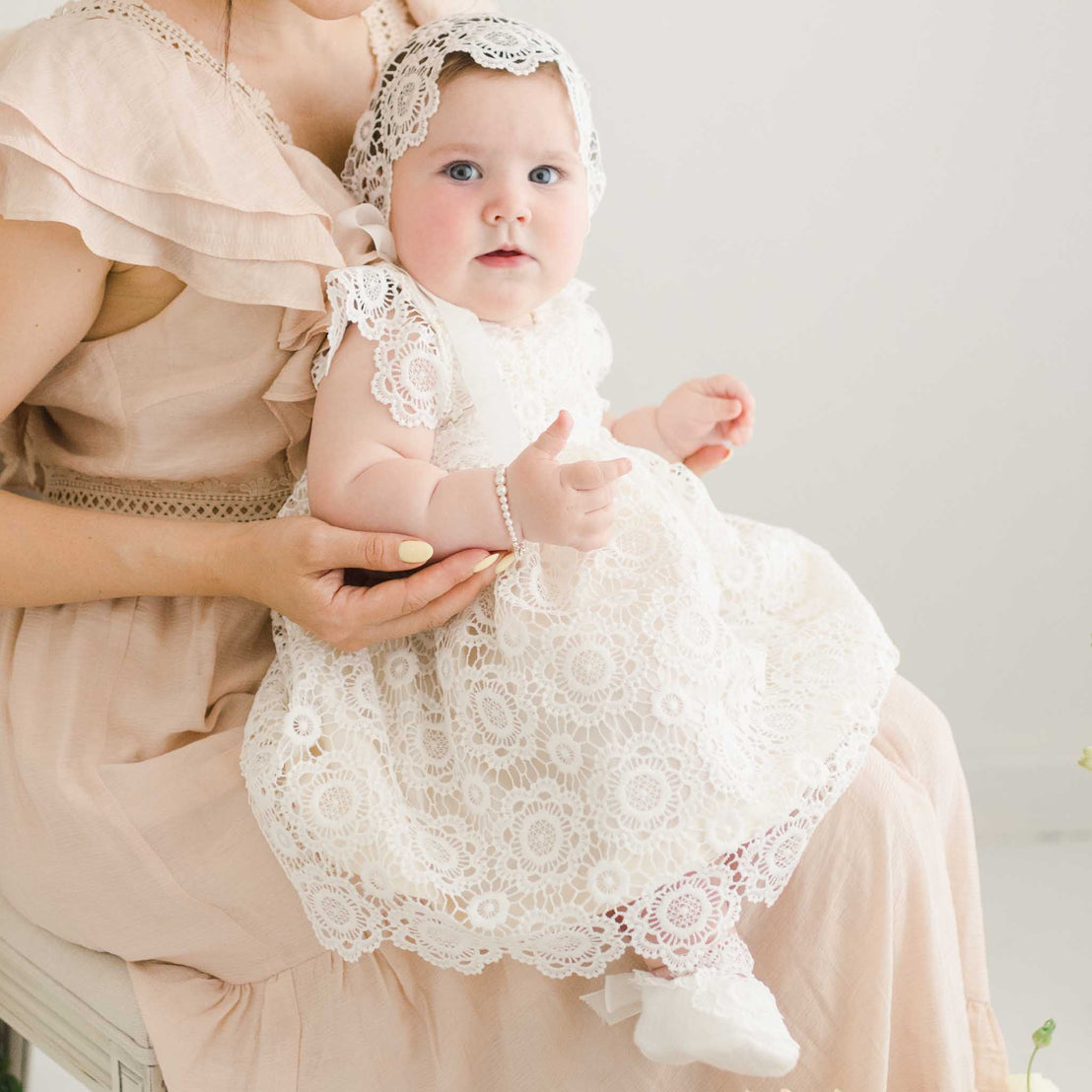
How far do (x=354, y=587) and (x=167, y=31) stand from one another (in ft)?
1.72

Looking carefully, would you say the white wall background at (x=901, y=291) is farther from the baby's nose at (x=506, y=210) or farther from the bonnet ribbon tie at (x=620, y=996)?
the bonnet ribbon tie at (x=620, y=996)

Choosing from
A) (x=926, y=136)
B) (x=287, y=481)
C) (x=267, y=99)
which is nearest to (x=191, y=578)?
(x=287, y=481)

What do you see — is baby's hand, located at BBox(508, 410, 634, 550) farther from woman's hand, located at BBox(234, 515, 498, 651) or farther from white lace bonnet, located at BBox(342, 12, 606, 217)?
white lace bonnet, located at BBox(342, 12, 606, 217)

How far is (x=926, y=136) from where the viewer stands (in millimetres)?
2031

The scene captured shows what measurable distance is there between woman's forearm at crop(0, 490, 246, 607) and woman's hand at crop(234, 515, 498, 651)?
6cm

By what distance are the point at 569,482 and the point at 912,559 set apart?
1.44 meters

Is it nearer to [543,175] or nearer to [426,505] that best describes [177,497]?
[426,505]

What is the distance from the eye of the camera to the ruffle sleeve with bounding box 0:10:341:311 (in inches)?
40.8

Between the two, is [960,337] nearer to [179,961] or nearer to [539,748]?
[539,748]

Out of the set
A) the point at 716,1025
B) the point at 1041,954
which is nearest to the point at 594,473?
the point at 716,1025

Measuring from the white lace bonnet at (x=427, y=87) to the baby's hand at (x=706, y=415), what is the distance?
22 cm

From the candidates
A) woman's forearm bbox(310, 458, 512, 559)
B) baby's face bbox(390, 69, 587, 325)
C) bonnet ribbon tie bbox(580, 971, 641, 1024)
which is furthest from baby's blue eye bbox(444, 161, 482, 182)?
bonnet ribbon tie bbox(580, 971, 641, 1024)

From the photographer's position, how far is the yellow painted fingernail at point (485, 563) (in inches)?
40.3

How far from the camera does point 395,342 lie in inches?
42.8
